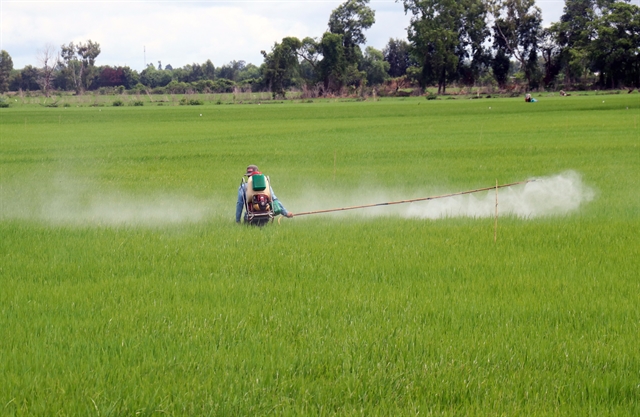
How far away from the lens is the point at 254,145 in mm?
31484

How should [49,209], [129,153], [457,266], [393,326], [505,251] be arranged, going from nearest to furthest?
[393,326]
[457,266]
[505,251]
[49,209]
[129,153]

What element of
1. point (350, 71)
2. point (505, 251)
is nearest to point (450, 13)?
point (350, 71)

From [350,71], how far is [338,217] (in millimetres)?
108151

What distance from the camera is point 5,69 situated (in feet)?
486

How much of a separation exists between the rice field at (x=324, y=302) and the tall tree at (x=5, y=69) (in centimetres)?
13691

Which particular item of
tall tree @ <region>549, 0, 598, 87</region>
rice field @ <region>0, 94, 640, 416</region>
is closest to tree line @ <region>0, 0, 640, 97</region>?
tall tree @ <region>549, 0, 598, 87</region>

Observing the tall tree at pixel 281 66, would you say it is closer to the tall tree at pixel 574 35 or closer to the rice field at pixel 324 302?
the tall tree at pixel 574 35

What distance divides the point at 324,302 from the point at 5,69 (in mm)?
158311

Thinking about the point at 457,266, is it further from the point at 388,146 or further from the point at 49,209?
the point at 388,146

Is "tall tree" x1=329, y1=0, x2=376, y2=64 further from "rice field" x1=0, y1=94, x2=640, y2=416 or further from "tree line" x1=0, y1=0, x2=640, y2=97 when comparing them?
"rice field" x1=0, y1=94, x2=640, y2=416

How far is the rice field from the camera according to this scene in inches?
203

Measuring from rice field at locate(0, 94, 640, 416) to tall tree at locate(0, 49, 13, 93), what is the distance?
137 meters

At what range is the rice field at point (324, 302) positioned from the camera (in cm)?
516

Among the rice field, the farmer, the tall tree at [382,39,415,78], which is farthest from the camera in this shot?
the tall tree at [382,39,415,78]
